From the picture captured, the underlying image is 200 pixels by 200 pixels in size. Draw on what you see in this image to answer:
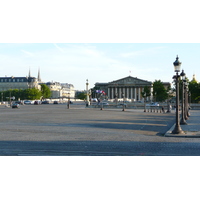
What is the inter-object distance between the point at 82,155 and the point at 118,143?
378 cm

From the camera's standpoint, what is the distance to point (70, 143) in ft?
50.4

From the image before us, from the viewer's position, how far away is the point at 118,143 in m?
15.6

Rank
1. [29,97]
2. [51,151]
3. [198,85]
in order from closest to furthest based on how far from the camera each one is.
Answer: [51,151] < [198,85] < [29,97]

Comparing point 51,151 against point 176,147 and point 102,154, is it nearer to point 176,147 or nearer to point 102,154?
point 102,154

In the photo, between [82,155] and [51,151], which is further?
[51,151]

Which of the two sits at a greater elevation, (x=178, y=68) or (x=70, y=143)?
(x=178, y=68)

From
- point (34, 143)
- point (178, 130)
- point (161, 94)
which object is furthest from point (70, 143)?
point (161, 94)

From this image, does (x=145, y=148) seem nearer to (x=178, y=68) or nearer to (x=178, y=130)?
(x=178, y=130)

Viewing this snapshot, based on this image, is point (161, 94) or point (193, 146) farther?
point (161, 94)

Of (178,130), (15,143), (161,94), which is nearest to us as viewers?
(15,143)

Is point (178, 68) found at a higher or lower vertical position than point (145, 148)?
higher

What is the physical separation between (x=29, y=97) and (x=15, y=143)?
187235 millimetres

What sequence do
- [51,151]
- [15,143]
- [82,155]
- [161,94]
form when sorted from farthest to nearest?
[161,94]
[15,143]
[51,151]
[82,155]

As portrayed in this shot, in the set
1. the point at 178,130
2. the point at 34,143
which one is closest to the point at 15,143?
the point at 34,143
